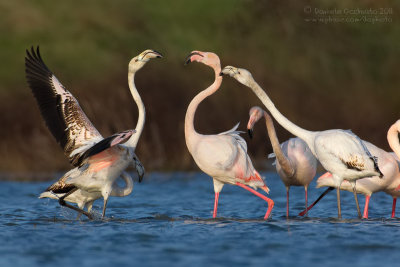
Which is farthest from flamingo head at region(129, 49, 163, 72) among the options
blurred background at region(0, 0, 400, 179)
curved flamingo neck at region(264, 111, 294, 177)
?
blurred background at region(0, 0, 400, 179)

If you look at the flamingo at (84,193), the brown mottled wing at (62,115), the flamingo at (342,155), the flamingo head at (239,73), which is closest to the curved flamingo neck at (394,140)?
the flamingo at (342,155)

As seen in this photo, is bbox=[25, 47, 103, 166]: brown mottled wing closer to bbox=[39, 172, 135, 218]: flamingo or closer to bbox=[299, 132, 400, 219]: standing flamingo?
bbox=[39, 172, 135, 218]: flamingo

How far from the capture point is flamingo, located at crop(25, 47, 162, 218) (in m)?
10.2

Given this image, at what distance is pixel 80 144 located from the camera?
34.6ft

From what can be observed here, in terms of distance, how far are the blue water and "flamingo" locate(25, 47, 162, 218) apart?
0.44 metres

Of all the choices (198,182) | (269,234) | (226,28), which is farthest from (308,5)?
(269,234)

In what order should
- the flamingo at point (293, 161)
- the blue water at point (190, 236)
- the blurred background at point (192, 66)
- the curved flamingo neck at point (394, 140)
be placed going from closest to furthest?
the blue water at point (190, 236)
the flamingo at point (293, 161)
the curved flamingo neck at point (394, 140)
the blurred background at point (192, 66)

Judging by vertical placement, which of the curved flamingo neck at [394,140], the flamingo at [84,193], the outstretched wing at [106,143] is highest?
the curved flamingo neck at [394,140]

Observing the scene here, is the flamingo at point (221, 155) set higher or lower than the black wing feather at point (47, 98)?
lower

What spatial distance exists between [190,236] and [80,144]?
2303 mm

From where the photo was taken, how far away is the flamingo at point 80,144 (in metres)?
10.2

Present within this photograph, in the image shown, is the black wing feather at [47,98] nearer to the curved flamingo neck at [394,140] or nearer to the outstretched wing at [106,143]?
the outstretched wing at [106,143]

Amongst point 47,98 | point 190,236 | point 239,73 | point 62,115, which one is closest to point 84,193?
point 62,115

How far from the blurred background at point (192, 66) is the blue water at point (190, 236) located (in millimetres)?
3123
